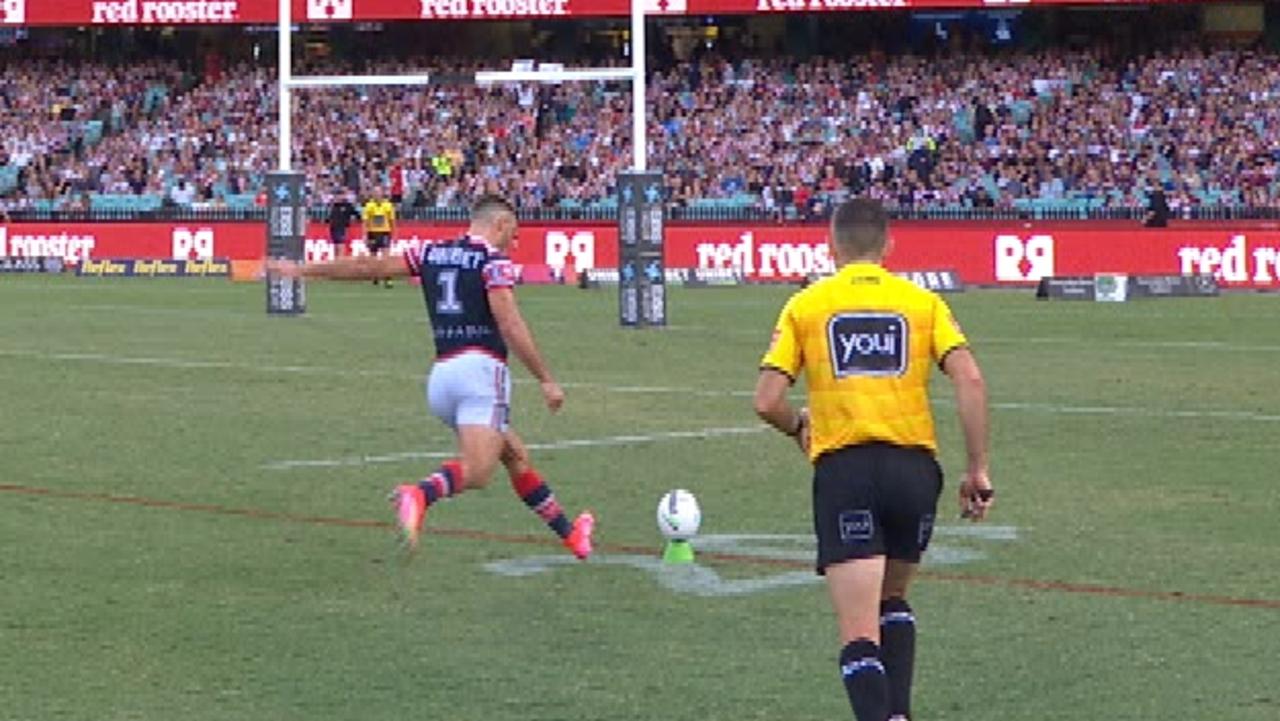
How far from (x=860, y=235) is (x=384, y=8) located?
4783 centimetres

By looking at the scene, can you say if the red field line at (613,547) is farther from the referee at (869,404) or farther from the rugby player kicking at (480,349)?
the referee at (869,404)

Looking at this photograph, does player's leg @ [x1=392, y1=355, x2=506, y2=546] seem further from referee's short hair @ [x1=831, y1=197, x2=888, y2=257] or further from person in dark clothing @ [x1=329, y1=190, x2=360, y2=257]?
person in dark clothing @ [x1=329, y1=190, x2=360, y2=257]

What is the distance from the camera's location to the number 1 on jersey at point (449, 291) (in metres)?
13.2

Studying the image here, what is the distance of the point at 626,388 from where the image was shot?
78.1ft

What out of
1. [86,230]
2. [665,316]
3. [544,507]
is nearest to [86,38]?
[86,230]

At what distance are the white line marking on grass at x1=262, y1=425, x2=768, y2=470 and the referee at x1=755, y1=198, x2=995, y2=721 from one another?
9499mm

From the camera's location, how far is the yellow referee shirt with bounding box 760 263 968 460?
27.4 feet

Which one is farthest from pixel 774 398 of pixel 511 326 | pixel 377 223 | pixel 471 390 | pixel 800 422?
pixel 377 223

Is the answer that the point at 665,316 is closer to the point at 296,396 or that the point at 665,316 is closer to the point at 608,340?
the point at 608,340

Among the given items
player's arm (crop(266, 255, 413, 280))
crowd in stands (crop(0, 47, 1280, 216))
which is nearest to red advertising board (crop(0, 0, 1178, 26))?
crowd in stands (crop(0, 47, 1280, 216))

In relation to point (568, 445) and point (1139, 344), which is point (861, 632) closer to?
point (568, 445)

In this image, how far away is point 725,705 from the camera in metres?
9.55

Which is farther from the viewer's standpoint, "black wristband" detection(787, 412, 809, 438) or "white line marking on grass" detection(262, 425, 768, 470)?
"white line marking on grass" detection(262, 425, 768, 470)

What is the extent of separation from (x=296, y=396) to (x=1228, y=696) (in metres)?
14.5
